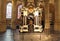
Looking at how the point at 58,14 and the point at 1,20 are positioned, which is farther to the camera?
the point at 58,14

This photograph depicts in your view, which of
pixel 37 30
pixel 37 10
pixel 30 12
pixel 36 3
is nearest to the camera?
pixel 37 30

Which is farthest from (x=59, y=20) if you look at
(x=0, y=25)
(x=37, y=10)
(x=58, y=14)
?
(x=0, y=25)

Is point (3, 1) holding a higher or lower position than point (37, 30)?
higher

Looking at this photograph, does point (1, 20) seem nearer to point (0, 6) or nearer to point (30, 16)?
point (0, 6)

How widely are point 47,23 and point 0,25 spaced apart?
6.07m

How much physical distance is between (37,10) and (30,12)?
1.21 m

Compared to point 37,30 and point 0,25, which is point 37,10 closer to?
point 37,30

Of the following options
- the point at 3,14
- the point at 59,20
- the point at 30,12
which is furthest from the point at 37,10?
the point at 3,14

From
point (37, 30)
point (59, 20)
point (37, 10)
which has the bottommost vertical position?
point (37, 30)

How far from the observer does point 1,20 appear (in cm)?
1174

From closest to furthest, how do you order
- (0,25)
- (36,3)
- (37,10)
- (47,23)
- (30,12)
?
(0,25), (37,10), (30,12), (47,23), (36,3)

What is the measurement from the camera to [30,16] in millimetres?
15375

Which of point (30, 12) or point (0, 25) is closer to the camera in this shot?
point (0, 25)

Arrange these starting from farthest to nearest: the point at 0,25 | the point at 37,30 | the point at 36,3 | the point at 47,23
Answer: the point at 36,3 < the point at 47,23 < the point at 37,30 < the point at 0,25
